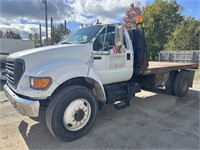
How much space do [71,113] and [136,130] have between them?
4.77 ft

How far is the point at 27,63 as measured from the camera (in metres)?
3.23

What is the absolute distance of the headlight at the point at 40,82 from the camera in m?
3.13

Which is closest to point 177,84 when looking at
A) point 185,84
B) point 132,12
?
point 185,84

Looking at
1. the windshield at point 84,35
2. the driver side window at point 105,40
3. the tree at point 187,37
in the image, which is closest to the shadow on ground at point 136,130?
the driver side window at point 105,40

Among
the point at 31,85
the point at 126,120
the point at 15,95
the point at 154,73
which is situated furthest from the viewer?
the point at 154,73

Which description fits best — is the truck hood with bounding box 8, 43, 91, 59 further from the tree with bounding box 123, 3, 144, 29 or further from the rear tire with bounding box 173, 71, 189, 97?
the tree with bounding box 123, 3, 144, 29

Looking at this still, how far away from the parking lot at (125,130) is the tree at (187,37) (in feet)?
64.6

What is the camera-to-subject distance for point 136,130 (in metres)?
3.99

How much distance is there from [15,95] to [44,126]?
3.48 feet

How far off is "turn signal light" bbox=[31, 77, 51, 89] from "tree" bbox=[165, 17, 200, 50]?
23.3m

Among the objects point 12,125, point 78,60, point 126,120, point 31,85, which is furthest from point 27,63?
point 126,120

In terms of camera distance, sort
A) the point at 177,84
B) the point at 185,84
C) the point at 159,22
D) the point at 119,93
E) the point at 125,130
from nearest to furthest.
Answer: the point at 125,130, the point at 119,93, the point at 177,84, the point at 185,84, the point at 159,22

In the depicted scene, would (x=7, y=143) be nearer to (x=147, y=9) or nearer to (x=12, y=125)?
(x=12, y=125)

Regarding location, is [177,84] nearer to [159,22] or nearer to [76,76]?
[76,76]
